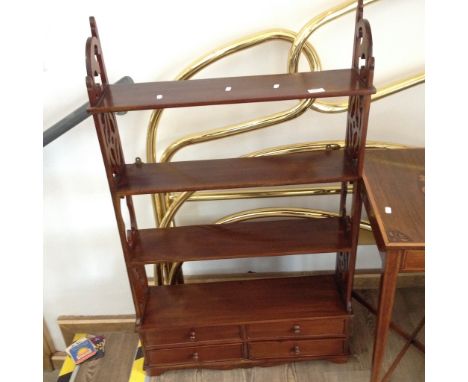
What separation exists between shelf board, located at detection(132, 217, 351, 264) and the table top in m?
0.18

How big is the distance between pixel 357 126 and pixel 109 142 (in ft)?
2.12

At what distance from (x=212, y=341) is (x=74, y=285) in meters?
0.72

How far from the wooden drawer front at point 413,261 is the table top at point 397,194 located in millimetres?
31

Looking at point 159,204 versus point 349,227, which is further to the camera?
point 159,204

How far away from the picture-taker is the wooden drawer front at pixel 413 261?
1.07 meters

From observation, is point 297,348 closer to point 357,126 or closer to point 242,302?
point 242,302

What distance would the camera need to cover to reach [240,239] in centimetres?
132

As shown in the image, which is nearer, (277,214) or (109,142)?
(109,142)

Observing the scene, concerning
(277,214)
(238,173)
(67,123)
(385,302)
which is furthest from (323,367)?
(67,123)

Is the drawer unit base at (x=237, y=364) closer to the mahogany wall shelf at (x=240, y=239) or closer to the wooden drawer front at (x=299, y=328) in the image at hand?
the mahogany wall shelf at (x=240, y=239)

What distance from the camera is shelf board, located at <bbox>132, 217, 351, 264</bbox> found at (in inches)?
49.9

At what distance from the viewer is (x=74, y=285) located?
5.95ft
